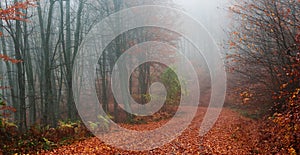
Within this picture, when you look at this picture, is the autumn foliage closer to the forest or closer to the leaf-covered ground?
the forest

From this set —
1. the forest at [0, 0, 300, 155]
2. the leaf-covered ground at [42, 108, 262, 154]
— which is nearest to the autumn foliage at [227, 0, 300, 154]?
the forest at [0, 0, 300, 155]

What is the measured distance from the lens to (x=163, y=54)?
16047 mm

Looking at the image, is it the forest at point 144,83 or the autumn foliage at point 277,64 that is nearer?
the autumn foliage at point 277,64

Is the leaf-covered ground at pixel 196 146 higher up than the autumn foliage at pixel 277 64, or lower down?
lower down

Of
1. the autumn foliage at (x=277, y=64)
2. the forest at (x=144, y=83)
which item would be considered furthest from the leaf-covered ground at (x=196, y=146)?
the autumn foliage at (x=277, y=64)

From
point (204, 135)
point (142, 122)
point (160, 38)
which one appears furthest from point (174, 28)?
point (204, 135)

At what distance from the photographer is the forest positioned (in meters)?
7.22

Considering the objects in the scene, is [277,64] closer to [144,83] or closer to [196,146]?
[196,146]

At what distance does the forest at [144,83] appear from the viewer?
7223 mm

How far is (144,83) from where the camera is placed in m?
16.5

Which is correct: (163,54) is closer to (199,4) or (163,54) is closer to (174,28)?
(174,28)

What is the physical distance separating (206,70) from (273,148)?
29.7 meters

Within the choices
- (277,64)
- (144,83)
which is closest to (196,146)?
(277,64)

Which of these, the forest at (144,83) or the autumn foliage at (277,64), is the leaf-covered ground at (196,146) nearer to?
the forest at (144,83)
